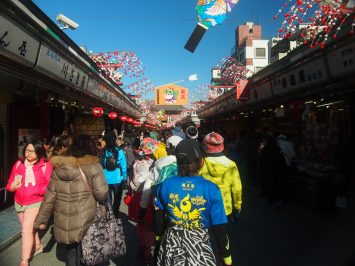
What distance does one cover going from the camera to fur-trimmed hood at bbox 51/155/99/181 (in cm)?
348

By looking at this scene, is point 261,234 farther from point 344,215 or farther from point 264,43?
point 264,43

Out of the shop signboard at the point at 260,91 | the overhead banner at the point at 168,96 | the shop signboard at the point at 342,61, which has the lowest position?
the shop signboard at the point at 342,61

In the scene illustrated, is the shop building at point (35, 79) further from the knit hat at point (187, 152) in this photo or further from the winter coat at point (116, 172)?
the knit hat at point (187, 152)

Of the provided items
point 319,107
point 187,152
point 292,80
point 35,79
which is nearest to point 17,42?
point 35,79

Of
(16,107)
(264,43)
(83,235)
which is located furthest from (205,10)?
(264,43)

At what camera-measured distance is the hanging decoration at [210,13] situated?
20.9ft

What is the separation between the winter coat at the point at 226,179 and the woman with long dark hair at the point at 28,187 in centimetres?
230

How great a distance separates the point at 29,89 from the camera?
8.54m

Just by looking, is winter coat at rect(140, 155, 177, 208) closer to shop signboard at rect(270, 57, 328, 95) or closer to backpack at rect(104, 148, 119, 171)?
backpack at rect(104, 148, 119, 171)

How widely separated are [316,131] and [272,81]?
75.9 inches

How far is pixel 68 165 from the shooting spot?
3506mm

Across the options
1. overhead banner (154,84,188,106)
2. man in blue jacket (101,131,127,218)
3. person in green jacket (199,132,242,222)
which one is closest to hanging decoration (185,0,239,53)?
man in blue jacket (101,131,127,218)

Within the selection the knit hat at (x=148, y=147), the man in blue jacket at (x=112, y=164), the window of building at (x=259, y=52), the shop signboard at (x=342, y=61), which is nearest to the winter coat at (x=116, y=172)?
the man in blue jacket at (x=112, y=164)

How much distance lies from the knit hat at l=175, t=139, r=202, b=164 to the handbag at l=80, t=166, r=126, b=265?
131 centimetres
